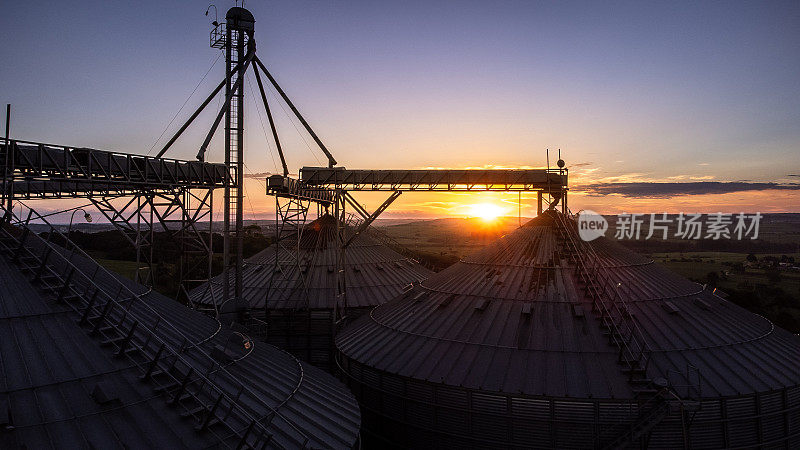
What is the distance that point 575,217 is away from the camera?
33.1 meters

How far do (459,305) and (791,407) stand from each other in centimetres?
1623

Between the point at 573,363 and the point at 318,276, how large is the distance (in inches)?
1156

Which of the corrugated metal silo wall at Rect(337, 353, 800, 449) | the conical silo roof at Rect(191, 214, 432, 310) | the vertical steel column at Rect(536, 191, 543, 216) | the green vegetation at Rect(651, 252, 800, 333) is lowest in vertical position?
the green vegetation at Rect(651, 252, 800, 333)

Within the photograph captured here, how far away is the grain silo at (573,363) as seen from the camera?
19.8 metres

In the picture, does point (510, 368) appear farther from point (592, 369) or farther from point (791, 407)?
point (791, 407)

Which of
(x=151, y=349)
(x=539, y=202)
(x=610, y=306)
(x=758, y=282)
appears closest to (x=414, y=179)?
(x=539, y=202)

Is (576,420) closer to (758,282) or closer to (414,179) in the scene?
(414,179)

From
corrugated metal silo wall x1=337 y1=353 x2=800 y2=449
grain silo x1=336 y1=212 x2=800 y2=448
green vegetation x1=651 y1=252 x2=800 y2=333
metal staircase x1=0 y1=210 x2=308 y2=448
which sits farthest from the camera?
green vegetation x1=651 y1=252 x2=800 y2=333

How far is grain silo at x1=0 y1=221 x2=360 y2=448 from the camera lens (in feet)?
38.5

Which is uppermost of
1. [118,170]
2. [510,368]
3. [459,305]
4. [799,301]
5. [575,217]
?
[118,170]

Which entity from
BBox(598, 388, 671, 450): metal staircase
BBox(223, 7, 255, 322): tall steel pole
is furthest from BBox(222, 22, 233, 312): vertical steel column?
BBox(598, 388, 671, 450): metal staircase

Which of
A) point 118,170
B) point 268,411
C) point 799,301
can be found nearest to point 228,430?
point 268,411

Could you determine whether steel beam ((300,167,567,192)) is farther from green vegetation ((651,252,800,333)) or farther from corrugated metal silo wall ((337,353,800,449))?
green vegetation ((651,252,800,333))

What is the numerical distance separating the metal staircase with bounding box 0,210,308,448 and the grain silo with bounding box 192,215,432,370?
780 inches
